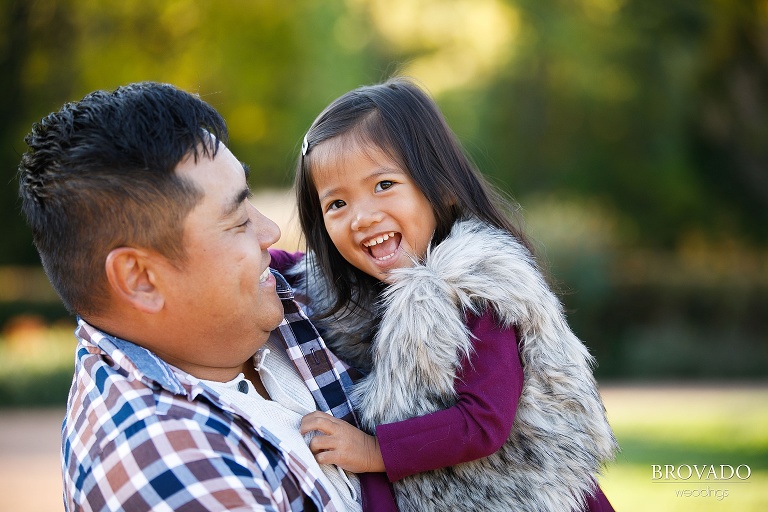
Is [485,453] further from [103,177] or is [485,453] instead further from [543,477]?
[103,177]

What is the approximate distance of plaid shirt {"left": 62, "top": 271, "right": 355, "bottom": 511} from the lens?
1.88m

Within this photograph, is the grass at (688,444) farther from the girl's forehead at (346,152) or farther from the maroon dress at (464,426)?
the girl's forehead at (346,152)

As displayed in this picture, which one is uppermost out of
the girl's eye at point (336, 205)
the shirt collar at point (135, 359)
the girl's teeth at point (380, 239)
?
the girl's eye at point (336, 205)

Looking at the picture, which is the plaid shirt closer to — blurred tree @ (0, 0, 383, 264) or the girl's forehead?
the girl's forehead

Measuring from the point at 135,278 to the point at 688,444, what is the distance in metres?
6.33

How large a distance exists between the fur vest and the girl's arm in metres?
0.06

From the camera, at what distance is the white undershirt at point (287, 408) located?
222cm

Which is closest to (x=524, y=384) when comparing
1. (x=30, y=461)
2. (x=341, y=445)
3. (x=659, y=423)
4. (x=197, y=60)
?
(x=341, y=445)

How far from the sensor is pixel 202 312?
2213 mm

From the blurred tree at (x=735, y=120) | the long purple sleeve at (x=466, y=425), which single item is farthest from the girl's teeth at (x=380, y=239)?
the blurred tree at (x=735, y=120)

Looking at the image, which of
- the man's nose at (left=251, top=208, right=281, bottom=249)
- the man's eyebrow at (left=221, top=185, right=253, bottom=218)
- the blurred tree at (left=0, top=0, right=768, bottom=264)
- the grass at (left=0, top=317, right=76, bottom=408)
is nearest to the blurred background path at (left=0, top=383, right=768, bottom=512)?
the grass at (left=0, top=317, right=76, bottom=408)

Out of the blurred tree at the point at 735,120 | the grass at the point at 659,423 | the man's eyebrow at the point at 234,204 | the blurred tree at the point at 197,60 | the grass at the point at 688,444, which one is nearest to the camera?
the man's eyebrow at the point at 234,204

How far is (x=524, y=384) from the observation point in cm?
243

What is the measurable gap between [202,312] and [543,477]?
1041mm
